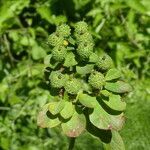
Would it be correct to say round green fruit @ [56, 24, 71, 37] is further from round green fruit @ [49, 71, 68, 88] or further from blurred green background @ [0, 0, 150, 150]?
blurred green background @ [0, 0, 150, 150]

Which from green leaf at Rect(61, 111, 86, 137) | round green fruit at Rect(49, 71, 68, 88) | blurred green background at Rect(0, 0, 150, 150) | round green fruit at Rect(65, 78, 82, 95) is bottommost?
blurred green background at Rect(0, 0, 150, 150)

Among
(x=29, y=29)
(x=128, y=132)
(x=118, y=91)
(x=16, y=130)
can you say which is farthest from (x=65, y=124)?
(x=29, y=29)

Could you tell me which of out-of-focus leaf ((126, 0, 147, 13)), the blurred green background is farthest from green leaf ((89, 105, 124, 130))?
out-of-focus leaf ((126, 0, 147, 13))

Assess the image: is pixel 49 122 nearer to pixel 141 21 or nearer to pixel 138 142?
pixel 138 142

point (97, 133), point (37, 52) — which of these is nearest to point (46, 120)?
point (97, 133)

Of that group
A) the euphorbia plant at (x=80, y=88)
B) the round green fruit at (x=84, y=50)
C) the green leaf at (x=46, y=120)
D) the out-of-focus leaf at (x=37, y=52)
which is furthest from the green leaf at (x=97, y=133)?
the out-of-focus leaf at (x=37, y=52)

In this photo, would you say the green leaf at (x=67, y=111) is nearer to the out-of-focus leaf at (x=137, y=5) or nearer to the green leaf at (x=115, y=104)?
the green leaf at (x=115, y=104)
